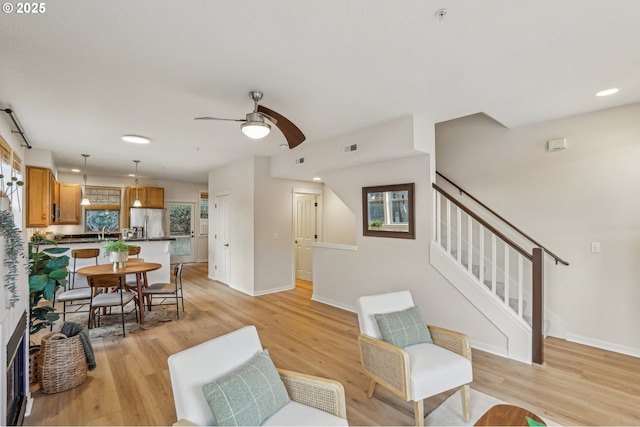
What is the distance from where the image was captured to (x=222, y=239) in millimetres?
7047

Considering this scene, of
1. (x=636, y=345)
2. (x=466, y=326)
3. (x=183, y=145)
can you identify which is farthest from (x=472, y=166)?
(x=183, y=145)

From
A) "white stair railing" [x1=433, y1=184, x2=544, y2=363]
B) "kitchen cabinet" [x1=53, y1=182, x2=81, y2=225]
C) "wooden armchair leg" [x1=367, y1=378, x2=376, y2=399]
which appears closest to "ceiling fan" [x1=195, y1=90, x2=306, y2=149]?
"white stair railing" [x1=433, y1=184, x2=544, y2=363]

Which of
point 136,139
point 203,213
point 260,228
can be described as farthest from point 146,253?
point 203,213

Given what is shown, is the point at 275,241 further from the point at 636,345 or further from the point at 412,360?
the point at 636,345

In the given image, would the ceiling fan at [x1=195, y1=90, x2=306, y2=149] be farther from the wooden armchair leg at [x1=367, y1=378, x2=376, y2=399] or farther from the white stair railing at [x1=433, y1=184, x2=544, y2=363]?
the wooden armchair leg at [x1=367, y1=378, x2=376, y2=399]

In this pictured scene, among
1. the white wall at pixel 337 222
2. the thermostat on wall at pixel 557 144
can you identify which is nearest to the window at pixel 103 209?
the white wall at pixel 337 222

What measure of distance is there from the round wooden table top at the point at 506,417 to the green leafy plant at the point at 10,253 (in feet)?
8.67

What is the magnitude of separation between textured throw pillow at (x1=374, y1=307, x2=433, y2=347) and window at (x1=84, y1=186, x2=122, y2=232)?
28.3 feet

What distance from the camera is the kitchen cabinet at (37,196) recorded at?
16.5ft

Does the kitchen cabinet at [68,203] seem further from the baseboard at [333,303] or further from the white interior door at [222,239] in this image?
the baseboard at [333,303]

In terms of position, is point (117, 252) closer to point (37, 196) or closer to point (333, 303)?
point (37, 196)

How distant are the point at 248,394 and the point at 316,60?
232 cm

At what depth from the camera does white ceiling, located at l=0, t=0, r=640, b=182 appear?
1.86 meters

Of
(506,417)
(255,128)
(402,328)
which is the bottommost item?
(506,417)
